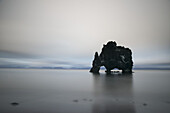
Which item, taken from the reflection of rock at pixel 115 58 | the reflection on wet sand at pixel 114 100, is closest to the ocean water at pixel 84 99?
the reflection on wet sand at pixel 114 100

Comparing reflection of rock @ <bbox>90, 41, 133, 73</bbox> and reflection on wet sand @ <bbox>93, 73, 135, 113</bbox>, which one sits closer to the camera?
reflection on wet sand @ <bbox>93, 73, 135, 113</bbox>

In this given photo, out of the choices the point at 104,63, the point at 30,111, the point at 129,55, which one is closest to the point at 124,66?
the point at 129,55

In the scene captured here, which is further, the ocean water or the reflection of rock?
the reflection of rock

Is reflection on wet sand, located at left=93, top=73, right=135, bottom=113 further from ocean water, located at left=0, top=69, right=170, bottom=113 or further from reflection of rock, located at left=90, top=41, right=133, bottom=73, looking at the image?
reflection of rock, located at left=90, top=41, right=133, bottom=73

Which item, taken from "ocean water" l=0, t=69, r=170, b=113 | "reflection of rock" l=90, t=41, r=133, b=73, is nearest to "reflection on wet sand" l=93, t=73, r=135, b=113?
"ocean water" l=0, t=69, r=170, b=113

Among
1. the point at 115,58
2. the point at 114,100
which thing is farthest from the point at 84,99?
the point at 115,58

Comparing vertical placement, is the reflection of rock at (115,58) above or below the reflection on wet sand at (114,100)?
above

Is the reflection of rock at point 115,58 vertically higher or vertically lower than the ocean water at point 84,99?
higher

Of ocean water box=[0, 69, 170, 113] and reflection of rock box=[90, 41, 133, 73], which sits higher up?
reflection of rock box=[90, 41, 133, 73]

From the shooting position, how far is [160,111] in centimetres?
1163

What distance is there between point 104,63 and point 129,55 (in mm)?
21025

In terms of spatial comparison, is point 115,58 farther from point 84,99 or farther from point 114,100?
point 84,99

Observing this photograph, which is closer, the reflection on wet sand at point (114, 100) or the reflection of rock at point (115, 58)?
the reflection on wet sand at point (114, 100)

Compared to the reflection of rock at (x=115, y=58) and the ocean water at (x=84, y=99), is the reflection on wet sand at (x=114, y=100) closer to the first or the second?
the ocean water at (x=84, y=99)
